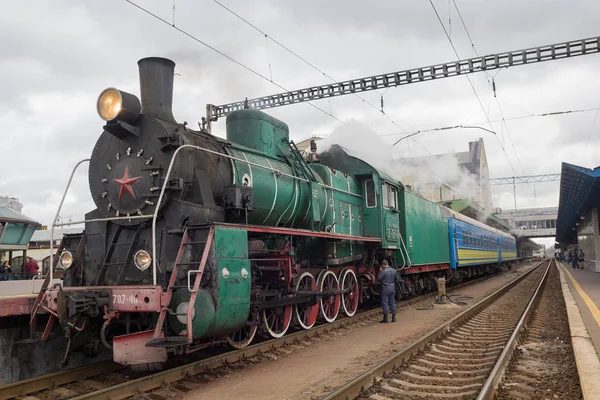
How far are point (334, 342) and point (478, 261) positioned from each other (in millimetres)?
16019

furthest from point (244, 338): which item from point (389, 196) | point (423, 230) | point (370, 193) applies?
point (423, 230)

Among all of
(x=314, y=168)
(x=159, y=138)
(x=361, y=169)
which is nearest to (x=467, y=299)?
(x=361, y=169)

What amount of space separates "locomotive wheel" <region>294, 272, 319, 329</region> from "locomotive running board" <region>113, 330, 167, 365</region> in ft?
10.2

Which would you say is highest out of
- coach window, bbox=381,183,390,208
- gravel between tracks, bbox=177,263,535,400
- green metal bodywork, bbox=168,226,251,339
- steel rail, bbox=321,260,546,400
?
coach window, bbox=381,183,390,208

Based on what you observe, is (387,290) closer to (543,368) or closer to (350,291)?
(350,291)

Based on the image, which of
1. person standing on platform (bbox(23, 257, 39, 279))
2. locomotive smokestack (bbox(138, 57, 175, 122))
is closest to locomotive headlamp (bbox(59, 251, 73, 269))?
locomotive smokestack (bbox(138, 57, 175, 122))

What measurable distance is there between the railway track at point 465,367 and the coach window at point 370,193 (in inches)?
123

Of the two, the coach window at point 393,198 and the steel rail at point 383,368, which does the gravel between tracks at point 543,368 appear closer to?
the steel rail at point 383,368

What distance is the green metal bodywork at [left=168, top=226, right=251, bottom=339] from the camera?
5352 millimetres

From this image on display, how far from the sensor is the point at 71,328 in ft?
18.3

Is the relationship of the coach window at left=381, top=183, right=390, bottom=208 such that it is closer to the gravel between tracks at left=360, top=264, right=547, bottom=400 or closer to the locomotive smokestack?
the gravel between tracks at left=360, top=264, right=547, bottom=400

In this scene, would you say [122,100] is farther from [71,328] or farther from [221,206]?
[71,328]

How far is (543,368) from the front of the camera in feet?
19.1

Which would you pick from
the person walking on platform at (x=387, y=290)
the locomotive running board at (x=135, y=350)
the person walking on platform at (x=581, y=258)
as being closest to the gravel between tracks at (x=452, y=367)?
the person walking on platform at (x=387, y=290)
